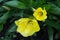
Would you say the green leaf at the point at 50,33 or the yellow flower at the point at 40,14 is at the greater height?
the yellow flower at the point at 40,14

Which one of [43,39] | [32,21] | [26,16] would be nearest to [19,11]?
[26,16]

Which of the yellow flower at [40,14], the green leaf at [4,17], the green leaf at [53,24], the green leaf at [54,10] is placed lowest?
the green leaf at [53,24]

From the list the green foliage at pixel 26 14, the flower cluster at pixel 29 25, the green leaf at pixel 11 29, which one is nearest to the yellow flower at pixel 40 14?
the flower cluster at pixel 29 25

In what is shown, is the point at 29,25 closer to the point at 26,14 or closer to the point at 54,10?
the point at 26,14

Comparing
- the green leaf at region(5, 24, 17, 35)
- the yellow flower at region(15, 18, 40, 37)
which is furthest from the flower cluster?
the green leaf at region(5, 24, 17, 35)

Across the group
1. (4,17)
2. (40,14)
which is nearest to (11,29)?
(4,17)

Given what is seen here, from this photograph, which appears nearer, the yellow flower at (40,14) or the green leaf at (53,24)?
the yellow flower at (40,14)

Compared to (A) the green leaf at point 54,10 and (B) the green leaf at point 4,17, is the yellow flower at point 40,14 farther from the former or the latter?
(B) the green leaf at point 4,17

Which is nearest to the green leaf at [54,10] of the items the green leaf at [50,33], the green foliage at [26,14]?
the green foliage at [26,14]

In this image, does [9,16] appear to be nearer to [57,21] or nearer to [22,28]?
[22,28]
